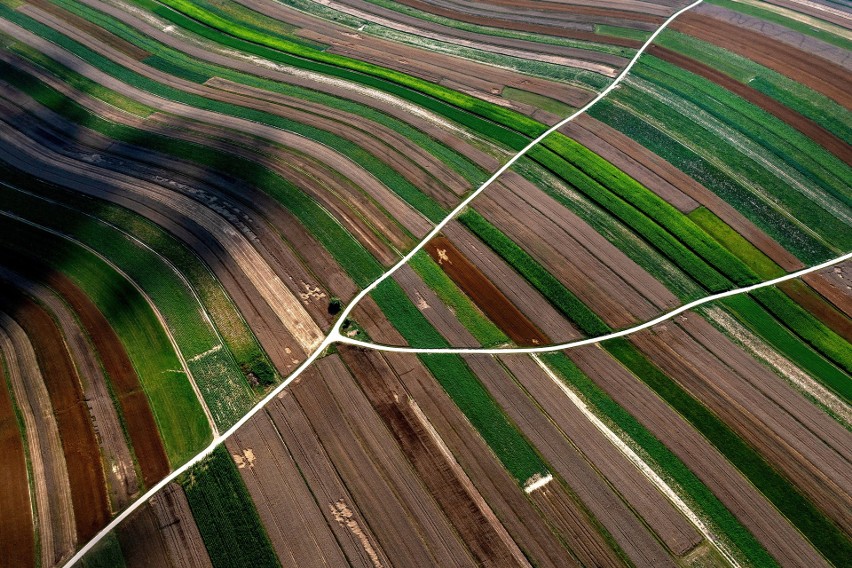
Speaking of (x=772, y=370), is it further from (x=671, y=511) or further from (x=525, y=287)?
(x=525, y=287)

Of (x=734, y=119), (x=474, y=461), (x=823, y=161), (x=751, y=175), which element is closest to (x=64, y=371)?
(x=474, y=461)

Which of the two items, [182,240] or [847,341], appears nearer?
[847,341]

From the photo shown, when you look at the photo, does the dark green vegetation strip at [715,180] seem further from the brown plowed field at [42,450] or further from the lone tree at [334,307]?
the brown plowed field at [42,450]

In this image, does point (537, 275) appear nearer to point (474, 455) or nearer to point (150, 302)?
point (474, 455)

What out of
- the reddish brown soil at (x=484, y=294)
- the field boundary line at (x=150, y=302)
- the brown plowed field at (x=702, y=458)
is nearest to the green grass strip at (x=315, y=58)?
the reddish brown soil at (x=484, y=294)

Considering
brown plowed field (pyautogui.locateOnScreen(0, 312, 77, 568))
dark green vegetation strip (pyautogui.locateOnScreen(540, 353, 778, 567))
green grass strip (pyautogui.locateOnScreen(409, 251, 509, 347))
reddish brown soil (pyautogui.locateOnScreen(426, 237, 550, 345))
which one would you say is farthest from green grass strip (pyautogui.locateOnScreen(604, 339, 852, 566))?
brown plowed field (pyautogui.locateOnScreen(0, 312, 77, 568))
